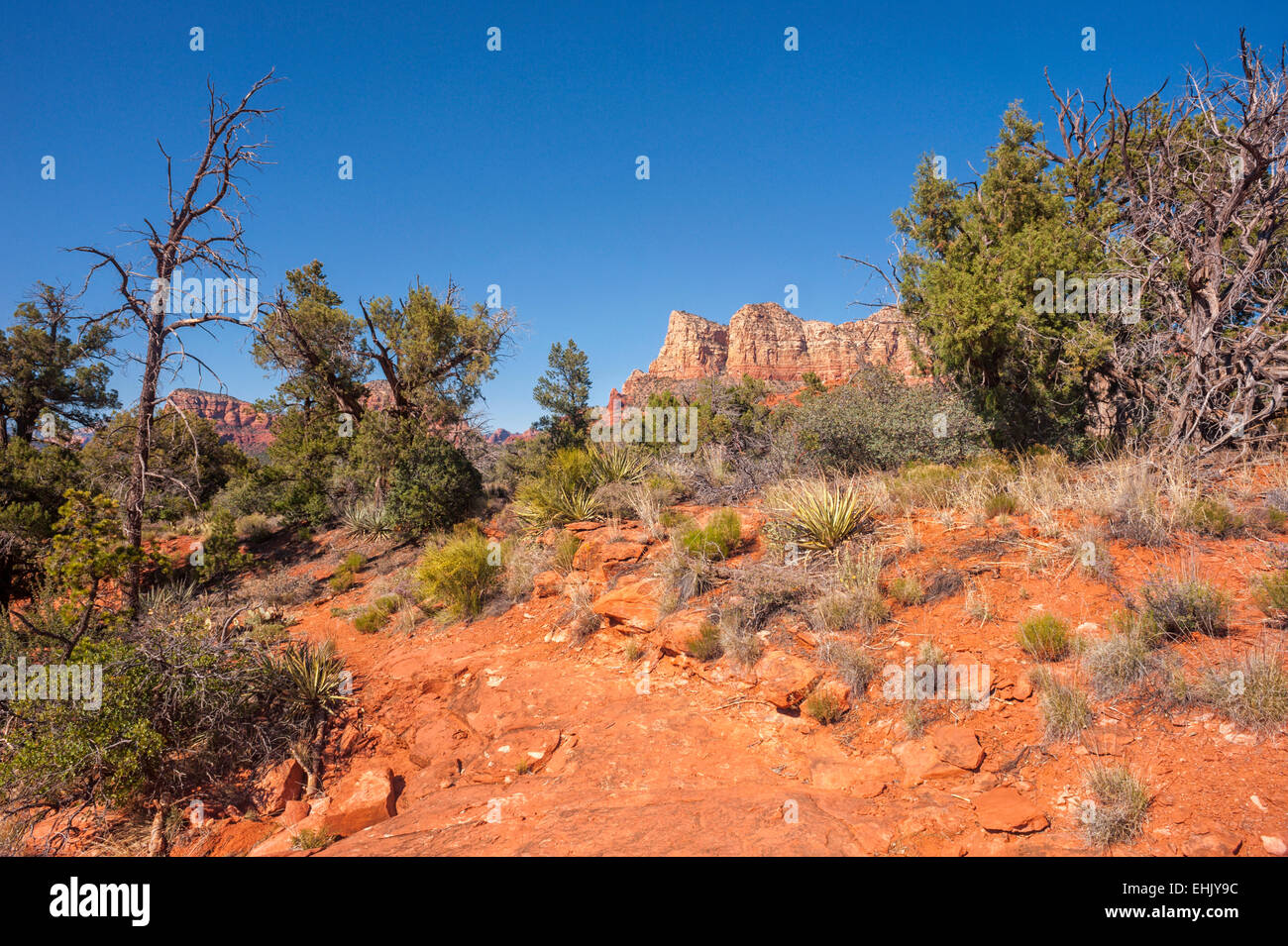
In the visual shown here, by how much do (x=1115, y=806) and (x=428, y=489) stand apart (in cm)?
1239

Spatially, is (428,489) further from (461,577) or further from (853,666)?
(853,666)

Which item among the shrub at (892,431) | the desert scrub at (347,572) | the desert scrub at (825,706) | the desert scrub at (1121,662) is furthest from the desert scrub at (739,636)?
the desert scrub at (347,572)

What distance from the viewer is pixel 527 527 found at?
10.6 metres

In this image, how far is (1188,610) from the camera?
14.4 feet

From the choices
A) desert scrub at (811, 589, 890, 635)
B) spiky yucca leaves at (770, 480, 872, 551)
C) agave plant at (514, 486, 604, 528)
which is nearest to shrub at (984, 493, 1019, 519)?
spiky yucca leaves at (770, 480, 872, 551)

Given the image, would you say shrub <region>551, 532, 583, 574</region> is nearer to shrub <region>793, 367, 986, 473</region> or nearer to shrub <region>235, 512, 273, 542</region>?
shrub <region>793, 367, 986, 473</region>

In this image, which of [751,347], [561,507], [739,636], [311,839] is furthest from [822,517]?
[751,347]

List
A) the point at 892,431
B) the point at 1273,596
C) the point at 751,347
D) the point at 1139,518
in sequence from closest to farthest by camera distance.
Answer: the point at 1273,596, the point at 1139,518, the point at 892,431, the point at 751,347

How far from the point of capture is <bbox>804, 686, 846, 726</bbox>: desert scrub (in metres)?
4.63

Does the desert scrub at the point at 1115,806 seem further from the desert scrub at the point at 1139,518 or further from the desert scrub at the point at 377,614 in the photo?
the desert scrub at the point at 377,614

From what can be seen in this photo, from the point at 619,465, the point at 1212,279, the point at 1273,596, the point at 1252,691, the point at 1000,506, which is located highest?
the point at 1212,279
